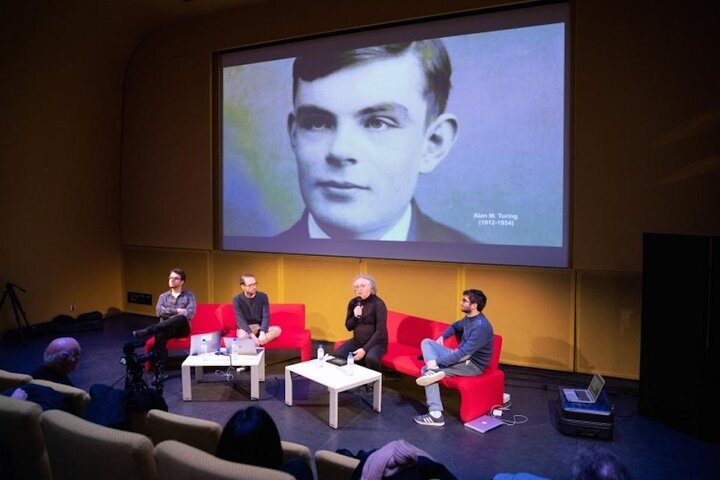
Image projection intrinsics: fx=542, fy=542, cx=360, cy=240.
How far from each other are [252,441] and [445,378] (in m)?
2.82

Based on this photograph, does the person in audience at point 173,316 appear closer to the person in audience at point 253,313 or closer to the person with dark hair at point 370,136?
the person in audience at point 253,313

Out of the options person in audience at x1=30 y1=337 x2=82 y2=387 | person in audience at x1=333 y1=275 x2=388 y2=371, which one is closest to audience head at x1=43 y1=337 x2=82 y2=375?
person in audience at x1=30 y1=337 x2=82 y2=387

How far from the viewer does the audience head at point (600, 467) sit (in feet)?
6.05

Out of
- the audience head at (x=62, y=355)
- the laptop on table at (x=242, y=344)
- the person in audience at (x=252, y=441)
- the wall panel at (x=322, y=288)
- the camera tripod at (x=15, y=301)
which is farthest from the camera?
the camera tripod at (x=15, y=301)

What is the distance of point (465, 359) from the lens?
461cm

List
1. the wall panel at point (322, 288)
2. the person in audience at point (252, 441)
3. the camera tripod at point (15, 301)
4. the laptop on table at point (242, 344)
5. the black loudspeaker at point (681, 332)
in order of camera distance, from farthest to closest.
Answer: the camera tripod at point (15, 301), the wall panel at point (322, 288), the laptop on table at point (242, 344), the black loudspeaker at point (681, 332), the person in audience at point (252, 441)

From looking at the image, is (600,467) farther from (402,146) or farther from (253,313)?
(402,146)

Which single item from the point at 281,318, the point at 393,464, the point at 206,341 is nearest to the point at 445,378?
the point at 206,341

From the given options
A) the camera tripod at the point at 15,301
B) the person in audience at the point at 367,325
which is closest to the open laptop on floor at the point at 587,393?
the person in audience at the point at 367,325

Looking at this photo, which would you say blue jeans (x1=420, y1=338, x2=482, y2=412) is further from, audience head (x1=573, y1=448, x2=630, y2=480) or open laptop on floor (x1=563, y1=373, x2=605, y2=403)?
audience head (x1=573, y1=448, x2=630, y2=480)

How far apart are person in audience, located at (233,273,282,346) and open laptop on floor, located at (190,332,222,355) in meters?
0.57

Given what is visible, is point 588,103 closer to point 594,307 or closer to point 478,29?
point 478,29

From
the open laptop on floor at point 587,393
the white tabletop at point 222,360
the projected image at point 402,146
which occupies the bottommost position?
the open laptop on floor at point 587,393

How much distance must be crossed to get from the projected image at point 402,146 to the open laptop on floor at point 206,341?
7.07 ft
